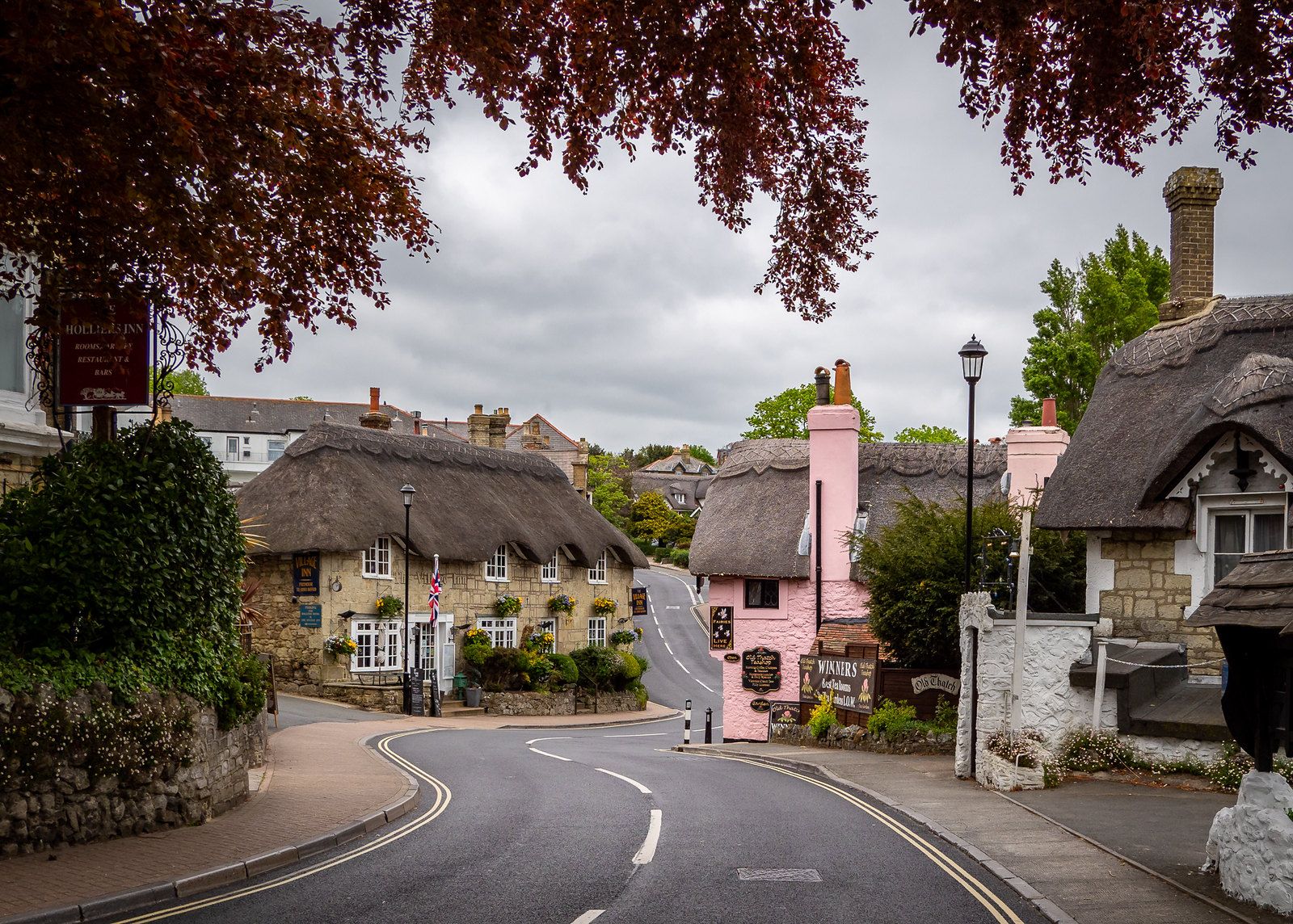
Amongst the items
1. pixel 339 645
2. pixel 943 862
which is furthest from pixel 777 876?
pixel 339 645

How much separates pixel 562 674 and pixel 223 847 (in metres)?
28.4

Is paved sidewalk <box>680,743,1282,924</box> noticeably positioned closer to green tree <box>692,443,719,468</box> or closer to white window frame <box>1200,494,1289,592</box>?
white window frame <box>1200,494,1289,592</box>

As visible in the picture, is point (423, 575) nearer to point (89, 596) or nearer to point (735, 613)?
point (735, 613)

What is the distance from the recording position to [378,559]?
3516 cm

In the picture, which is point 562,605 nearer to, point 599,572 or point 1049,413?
point 599,572

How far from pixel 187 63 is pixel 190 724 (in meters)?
7.08

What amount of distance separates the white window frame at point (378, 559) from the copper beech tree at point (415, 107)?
84.4ft

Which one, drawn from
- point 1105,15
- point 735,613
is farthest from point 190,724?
point 735,613

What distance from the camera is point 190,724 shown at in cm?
1161

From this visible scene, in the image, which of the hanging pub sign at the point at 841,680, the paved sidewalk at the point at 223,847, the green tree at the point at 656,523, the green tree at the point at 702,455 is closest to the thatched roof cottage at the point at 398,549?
the hanging pub sign at the point at 841,680

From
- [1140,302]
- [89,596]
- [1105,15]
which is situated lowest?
[89,596]

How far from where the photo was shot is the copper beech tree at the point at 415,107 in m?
6.80

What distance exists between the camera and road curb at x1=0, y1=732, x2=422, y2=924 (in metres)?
8.04

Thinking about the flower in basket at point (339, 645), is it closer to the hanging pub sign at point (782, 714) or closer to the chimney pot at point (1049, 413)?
the hanging pub sign at point (782, 714)
